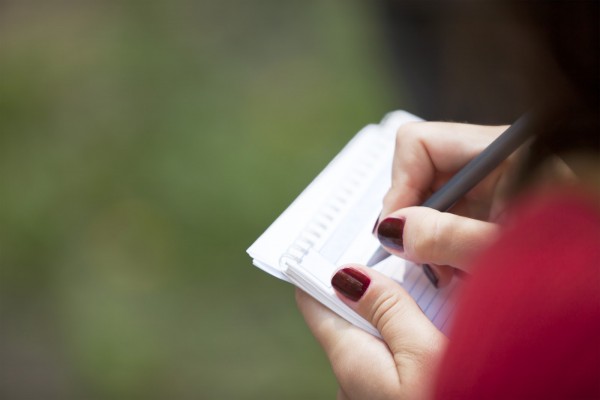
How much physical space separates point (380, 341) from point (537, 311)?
22 centimetres

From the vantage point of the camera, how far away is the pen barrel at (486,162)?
64 centimetres

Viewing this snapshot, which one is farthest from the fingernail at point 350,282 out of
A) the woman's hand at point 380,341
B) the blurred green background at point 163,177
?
the blurred green background at point 163,177

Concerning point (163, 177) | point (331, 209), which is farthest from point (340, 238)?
point (163, 177)

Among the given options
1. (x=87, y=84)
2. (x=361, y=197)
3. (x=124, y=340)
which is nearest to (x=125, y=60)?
(x=87, y=84)

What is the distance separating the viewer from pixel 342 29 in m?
1.46

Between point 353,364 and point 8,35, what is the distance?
45.5 inches

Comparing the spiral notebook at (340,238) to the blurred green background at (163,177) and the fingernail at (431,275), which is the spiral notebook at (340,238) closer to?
the fingernail at (431,275)

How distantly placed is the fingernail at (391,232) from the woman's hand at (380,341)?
0.11 ft

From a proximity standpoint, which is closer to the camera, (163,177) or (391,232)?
(391,232)

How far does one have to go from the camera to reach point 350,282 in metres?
0.66

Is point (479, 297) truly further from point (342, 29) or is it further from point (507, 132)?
point (342, 29)

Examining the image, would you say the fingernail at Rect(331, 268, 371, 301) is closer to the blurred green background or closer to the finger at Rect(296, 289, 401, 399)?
the finger at Rect(296, 289, 401, 399)

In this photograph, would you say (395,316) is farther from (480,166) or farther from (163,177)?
(163,177)

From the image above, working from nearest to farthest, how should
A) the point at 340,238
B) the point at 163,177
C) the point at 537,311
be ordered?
the point at 537,311 < the point at 340,238 < the point at 163,177
